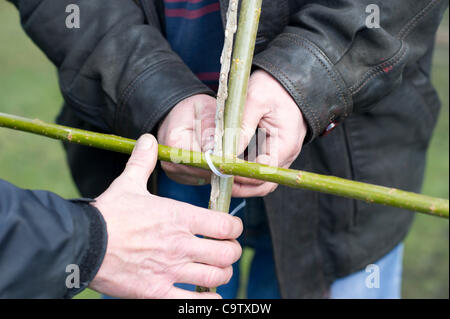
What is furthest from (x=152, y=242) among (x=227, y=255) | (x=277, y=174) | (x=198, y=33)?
(x=198, y=33)

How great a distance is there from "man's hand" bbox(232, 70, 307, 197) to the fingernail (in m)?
0.19

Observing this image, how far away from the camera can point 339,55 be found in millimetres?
1033

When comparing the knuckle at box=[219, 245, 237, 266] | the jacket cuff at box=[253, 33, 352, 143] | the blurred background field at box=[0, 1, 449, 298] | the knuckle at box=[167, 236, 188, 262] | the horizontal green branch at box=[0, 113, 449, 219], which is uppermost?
the jacket cuff at box=[253, 33, 352, 143]

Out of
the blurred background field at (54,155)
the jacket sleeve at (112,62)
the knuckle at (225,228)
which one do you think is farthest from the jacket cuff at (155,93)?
the blurred background field at (54,155)

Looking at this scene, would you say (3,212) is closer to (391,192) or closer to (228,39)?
(228,39)

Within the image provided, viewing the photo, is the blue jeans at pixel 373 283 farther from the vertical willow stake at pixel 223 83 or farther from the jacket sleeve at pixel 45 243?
the jacket sleeve at pixel 45 243

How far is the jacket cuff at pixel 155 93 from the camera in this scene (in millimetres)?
1054

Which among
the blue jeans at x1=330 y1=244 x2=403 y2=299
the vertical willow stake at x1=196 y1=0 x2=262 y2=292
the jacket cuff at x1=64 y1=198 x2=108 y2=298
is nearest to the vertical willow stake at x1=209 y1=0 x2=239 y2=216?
the vertical willow stake at x1=196 y1=0 x2=262 y2=292

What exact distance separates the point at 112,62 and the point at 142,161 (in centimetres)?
33

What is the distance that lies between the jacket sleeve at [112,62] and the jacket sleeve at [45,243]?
0.32 metres

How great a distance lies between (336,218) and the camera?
136cm

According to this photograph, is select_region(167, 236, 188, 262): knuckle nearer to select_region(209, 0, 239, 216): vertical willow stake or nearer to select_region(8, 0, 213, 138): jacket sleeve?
select_region(209, 0, 239, 216): vertical willow stake

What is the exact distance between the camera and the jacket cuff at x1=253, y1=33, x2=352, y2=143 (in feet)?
3.29

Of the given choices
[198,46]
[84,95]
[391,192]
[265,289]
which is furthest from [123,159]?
[391,192]
